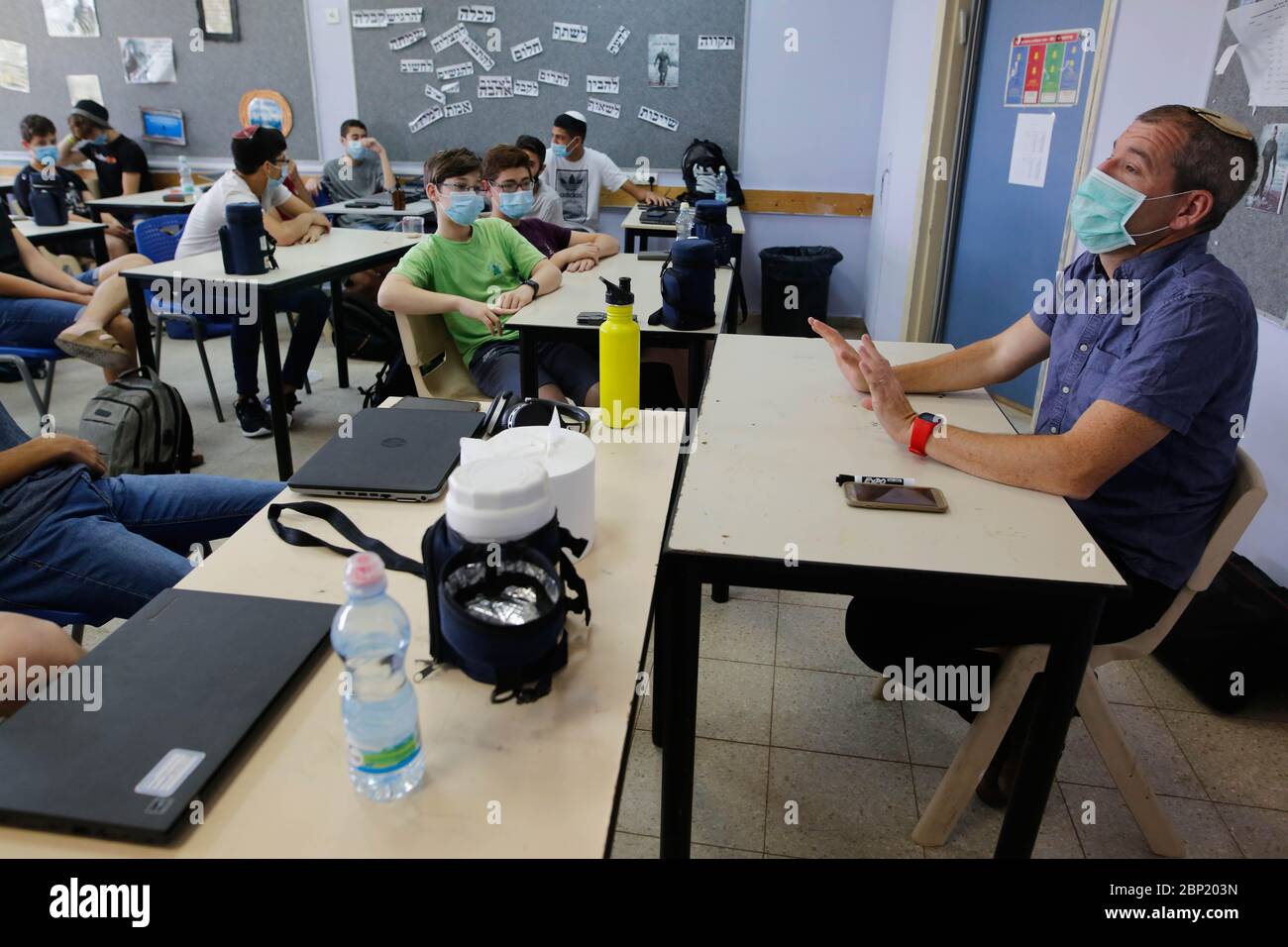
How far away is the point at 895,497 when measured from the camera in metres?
1.30

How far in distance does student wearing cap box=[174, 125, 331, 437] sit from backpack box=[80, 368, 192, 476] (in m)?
0.81

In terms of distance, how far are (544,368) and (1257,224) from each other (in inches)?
76.5

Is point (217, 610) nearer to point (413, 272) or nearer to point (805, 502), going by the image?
point (805, 502)

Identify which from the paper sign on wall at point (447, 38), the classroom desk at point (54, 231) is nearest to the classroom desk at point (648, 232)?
the paper sign on wall at point (447, 38)

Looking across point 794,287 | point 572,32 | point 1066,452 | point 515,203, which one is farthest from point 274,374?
point 572,32

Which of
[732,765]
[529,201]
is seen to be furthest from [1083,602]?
[529,201]

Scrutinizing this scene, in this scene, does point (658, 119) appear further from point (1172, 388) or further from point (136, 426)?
point (1172, 388)

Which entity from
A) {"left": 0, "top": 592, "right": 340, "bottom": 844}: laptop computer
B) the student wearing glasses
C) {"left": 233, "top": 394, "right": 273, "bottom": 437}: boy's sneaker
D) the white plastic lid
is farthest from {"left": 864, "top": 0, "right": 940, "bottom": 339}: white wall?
{"left": 0, "top": 592, "right": 340, "bottom": 844}: laptop computer

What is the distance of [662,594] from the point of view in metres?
1.24

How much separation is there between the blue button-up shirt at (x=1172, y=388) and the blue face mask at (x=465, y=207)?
1775 mm

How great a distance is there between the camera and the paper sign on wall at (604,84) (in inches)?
217

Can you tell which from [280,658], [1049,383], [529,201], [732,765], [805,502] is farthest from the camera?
[529,201]
